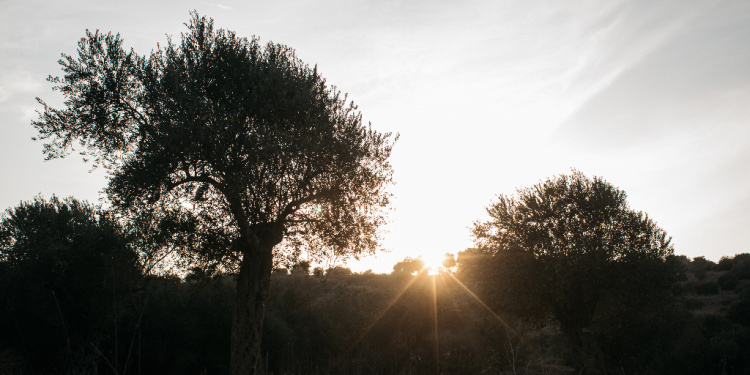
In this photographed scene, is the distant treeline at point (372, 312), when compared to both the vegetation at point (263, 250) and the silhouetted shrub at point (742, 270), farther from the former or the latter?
the silhouetted shrub at point (742, 270)

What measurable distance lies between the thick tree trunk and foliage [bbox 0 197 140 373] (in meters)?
6.36

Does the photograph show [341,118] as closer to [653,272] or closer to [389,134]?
[389,134]

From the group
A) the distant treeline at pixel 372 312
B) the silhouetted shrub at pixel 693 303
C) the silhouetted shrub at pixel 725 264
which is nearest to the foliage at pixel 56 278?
the distant treeline at pixel 372 312

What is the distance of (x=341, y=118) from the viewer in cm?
1675

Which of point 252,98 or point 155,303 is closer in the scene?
point 252,98

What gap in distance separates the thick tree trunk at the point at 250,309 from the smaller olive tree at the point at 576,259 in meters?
16.2

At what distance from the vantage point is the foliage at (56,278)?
19.0 m

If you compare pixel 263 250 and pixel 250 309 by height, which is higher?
pixel 263 250

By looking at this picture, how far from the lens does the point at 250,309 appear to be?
15.7 meters

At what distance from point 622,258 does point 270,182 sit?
22.0 meters

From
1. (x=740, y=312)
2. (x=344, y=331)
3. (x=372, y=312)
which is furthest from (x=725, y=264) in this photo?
(x=344, y=331)

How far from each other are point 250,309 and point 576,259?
750 inches

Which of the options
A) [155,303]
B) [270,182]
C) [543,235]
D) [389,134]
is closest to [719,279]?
[543,235]

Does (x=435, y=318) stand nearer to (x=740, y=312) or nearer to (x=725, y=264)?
(x=740, y=312)
